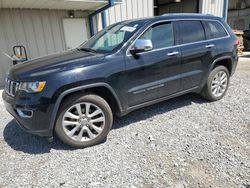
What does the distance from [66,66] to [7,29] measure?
5260 mm

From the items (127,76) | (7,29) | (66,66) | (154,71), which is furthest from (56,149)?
(7,29)

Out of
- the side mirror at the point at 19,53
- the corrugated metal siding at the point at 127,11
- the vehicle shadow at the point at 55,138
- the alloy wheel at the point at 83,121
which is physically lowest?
the vehicle shadow at the point at 55,138

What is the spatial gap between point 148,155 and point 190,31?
248 centimetres

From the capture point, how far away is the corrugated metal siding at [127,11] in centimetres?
823

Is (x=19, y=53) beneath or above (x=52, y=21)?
beneath

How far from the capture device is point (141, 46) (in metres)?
3.01

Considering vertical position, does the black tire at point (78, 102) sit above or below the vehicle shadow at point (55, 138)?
above

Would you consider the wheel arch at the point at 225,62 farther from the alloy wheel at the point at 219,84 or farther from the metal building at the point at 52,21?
the metal building at the point at 52,21

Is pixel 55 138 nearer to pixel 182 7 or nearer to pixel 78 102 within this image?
pixel 78 102

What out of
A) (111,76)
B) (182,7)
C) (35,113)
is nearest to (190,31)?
(111,76)

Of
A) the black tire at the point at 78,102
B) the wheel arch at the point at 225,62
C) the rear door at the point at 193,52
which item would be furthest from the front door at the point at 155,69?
the wheel arch at the point at 225,62

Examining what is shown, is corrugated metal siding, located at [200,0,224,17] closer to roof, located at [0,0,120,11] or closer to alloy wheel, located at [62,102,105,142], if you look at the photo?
roof, located at [0,0,120,11]

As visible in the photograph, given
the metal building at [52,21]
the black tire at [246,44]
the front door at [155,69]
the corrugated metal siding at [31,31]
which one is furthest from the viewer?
the black tire at [246,44]

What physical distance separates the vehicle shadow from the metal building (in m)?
3.95
